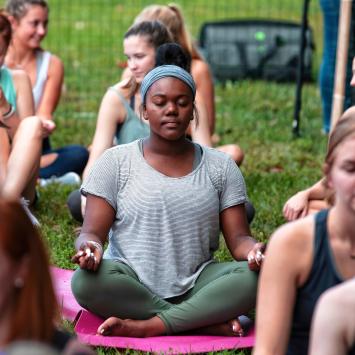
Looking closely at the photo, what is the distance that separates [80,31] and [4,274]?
11.0m

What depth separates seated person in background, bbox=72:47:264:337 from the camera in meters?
4.29

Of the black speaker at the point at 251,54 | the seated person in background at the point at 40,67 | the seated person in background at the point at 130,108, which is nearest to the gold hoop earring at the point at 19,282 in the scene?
the seated person in background at the point at 130,108

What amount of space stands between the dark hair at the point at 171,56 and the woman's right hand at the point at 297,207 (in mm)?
1078

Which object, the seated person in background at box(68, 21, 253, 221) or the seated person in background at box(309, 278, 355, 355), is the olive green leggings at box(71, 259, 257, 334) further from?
the seated person in background at box(309, 278, 355, 355)

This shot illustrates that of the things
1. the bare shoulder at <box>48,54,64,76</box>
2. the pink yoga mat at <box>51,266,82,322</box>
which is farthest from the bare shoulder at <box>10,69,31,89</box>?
the pink yoga mat at <box>51,266,82,322</box>

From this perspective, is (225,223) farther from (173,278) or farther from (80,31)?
(80,31)

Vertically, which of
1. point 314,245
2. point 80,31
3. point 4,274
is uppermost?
point 4,274

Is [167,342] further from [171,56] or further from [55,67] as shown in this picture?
[55,67]

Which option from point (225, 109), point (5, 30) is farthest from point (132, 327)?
point (225, 109)

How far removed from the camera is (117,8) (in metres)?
13.4

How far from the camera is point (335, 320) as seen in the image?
2479 mm

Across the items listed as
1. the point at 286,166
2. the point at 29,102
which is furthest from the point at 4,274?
the point at 286,166

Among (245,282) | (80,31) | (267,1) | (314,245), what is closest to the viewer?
(314,245)

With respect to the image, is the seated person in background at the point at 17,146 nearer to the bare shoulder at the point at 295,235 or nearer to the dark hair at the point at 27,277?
the bare shoulder at the point at 295,235
